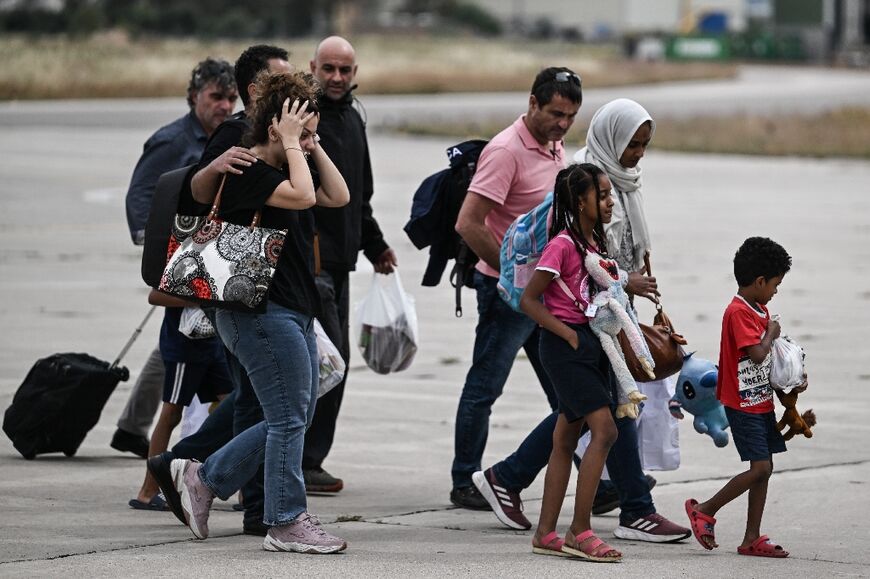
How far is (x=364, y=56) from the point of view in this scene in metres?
Answer: 70.6

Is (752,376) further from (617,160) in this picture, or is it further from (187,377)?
(187,377)

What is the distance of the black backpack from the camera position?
24.1 feet

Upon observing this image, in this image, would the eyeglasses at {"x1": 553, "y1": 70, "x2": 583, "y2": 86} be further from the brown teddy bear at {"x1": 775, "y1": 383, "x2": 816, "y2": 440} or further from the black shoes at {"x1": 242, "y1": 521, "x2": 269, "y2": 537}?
the black shoes at {"x1": 242, "y1": 521, "x2": 269, "y2": 537}

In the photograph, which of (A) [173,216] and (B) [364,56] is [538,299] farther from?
(B) [364,56]

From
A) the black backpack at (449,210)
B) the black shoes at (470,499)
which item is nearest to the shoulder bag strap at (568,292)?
the black backpack at (449,210)

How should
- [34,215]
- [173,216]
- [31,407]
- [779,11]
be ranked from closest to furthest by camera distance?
[173,216] → [31,407] → [34,215] → [779,11]

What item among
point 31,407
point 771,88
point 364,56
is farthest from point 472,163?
point 364,56

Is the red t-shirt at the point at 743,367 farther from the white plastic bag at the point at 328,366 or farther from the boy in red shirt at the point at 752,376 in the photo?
the white plastic bag at the point at 328,366

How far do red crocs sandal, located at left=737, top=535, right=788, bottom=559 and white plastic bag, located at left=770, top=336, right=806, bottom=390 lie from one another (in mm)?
575

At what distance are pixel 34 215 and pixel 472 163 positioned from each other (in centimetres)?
1365

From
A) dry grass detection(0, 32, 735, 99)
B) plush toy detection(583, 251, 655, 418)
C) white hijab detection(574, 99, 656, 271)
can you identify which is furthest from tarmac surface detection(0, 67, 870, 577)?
dry grass detection(0, 32, 735, 99)

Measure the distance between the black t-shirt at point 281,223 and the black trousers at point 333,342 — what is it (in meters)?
1.22

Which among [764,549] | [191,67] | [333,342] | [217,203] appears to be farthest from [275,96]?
[191,67]

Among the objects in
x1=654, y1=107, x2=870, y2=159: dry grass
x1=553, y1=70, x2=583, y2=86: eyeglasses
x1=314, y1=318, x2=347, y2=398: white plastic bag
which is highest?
x1=553, y1=70, x2=583, y2=86: eyeglasses
